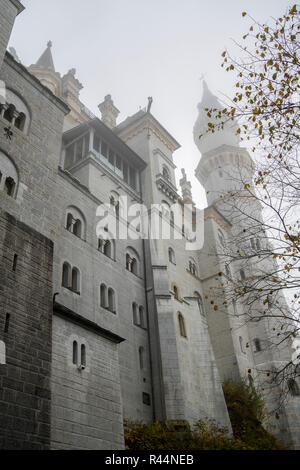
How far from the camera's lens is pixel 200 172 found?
51031mm

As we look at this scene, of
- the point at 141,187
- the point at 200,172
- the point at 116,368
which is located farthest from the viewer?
the point at 200,172

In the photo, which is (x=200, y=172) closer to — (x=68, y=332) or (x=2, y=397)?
(x=68, y=332)

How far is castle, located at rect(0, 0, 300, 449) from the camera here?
13.2 m

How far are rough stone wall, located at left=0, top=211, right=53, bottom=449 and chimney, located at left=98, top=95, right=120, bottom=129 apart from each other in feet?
102

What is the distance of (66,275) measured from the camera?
2055cm

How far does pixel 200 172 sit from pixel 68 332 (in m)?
37.8

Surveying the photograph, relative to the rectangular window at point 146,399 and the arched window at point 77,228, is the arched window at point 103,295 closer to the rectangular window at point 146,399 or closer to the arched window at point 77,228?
the arched window at point 77,228

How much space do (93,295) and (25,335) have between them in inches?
347

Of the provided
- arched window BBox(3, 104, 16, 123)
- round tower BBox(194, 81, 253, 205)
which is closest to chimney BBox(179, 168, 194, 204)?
round tower BBox(194, 81, 253, 205)

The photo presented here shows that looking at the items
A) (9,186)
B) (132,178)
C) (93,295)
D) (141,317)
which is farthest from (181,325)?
(9,186)

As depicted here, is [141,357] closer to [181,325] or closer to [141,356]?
[141,356]

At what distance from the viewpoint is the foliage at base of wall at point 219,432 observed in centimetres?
1794
